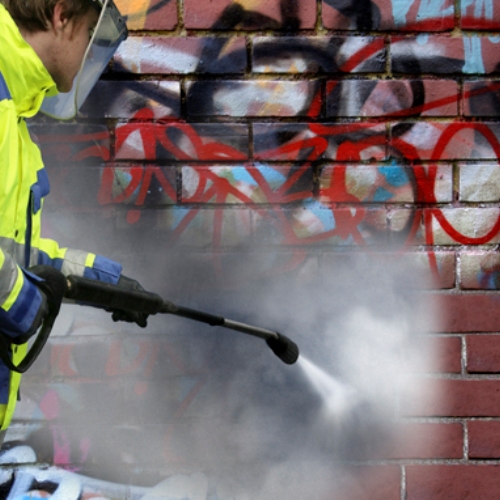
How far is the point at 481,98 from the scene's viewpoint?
5.89 ft

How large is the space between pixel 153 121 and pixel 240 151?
28 cm

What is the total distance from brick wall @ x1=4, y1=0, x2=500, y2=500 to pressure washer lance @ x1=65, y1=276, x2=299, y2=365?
187 mm

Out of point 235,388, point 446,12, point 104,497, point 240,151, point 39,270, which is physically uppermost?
point 446,12

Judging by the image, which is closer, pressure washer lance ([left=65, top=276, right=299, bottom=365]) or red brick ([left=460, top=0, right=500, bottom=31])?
pressure washer lance ([left=65, top=276, right=299, bottom=365])

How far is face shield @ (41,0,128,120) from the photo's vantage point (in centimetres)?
153

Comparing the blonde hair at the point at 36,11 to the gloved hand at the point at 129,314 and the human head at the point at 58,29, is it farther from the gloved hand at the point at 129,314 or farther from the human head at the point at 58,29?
the gloved hand at the point at 129,314

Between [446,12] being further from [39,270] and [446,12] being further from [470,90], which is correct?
[39,270]

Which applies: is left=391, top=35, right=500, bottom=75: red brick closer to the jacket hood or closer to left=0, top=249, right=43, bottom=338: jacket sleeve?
the jacket hood

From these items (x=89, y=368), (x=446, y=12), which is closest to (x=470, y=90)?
(x=446, y=12)

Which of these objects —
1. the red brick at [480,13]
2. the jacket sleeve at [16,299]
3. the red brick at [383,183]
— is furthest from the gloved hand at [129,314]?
the red brick at [480,13]

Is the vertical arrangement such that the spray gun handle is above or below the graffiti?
below

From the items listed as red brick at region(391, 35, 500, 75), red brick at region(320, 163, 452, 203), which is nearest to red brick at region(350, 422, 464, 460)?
red brick at region(320, 163, 452, 203)

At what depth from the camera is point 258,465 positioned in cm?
186

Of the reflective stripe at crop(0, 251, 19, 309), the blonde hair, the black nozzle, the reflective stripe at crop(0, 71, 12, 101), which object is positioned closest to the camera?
the reflective stripe at crop(0, 251, 19, 309)
